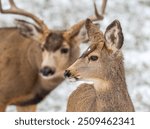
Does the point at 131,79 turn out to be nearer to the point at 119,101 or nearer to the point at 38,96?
the point at 38,96

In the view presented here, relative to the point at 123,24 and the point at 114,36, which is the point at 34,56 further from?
the point at 123,24

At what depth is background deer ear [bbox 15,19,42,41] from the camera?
8070 mm

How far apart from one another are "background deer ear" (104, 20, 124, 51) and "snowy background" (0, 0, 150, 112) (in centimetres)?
441

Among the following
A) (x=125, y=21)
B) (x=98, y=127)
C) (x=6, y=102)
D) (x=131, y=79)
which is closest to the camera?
(x=98, y=127)

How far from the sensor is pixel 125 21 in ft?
40.1

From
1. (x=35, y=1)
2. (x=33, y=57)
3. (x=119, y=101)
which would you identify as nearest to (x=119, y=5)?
(x=35, y=1)

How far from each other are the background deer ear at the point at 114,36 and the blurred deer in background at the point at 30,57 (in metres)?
2.73

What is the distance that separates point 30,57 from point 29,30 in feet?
1.04

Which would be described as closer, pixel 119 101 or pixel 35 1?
pixel 119 101

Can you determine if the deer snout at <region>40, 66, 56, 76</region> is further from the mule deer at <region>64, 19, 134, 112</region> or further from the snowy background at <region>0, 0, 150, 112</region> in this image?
the mule deer at <region>64, 19, 134, 112</region>

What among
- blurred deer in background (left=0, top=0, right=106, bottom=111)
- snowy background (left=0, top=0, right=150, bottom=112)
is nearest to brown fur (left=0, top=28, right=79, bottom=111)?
blurred deer in background (left=0, top=0, right=106, bottom=111)

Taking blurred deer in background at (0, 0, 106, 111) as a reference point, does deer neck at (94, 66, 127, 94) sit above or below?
below

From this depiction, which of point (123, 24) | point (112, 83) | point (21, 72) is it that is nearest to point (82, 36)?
point (21, 72)

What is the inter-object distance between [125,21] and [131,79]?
7.18 ft
